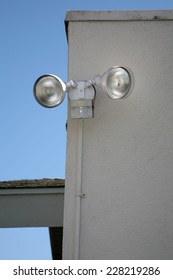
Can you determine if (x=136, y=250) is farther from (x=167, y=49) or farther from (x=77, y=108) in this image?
(x=167, y=49)

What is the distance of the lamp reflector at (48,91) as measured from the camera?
541 centimetres

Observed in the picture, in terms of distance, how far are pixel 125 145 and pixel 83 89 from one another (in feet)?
2.28

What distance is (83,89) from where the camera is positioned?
5.49 meters

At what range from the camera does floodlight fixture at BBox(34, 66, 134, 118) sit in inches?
211

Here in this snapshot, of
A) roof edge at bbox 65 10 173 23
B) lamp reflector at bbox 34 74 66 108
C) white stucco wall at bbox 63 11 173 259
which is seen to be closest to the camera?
white stucco wall at bbox 63 11 173 259

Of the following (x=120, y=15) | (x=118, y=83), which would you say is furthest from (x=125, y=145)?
(x=120, y=15)

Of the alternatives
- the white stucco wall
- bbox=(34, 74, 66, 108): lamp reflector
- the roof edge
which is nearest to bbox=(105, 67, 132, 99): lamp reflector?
the white stucco wall

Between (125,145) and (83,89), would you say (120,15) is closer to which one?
(83,89)

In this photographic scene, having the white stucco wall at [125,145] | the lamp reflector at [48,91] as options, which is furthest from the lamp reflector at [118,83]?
the lamp reflector at [48,91]

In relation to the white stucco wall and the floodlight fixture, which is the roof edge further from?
the floodlight fixture

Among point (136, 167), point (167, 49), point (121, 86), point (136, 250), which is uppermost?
point (167, 49)
